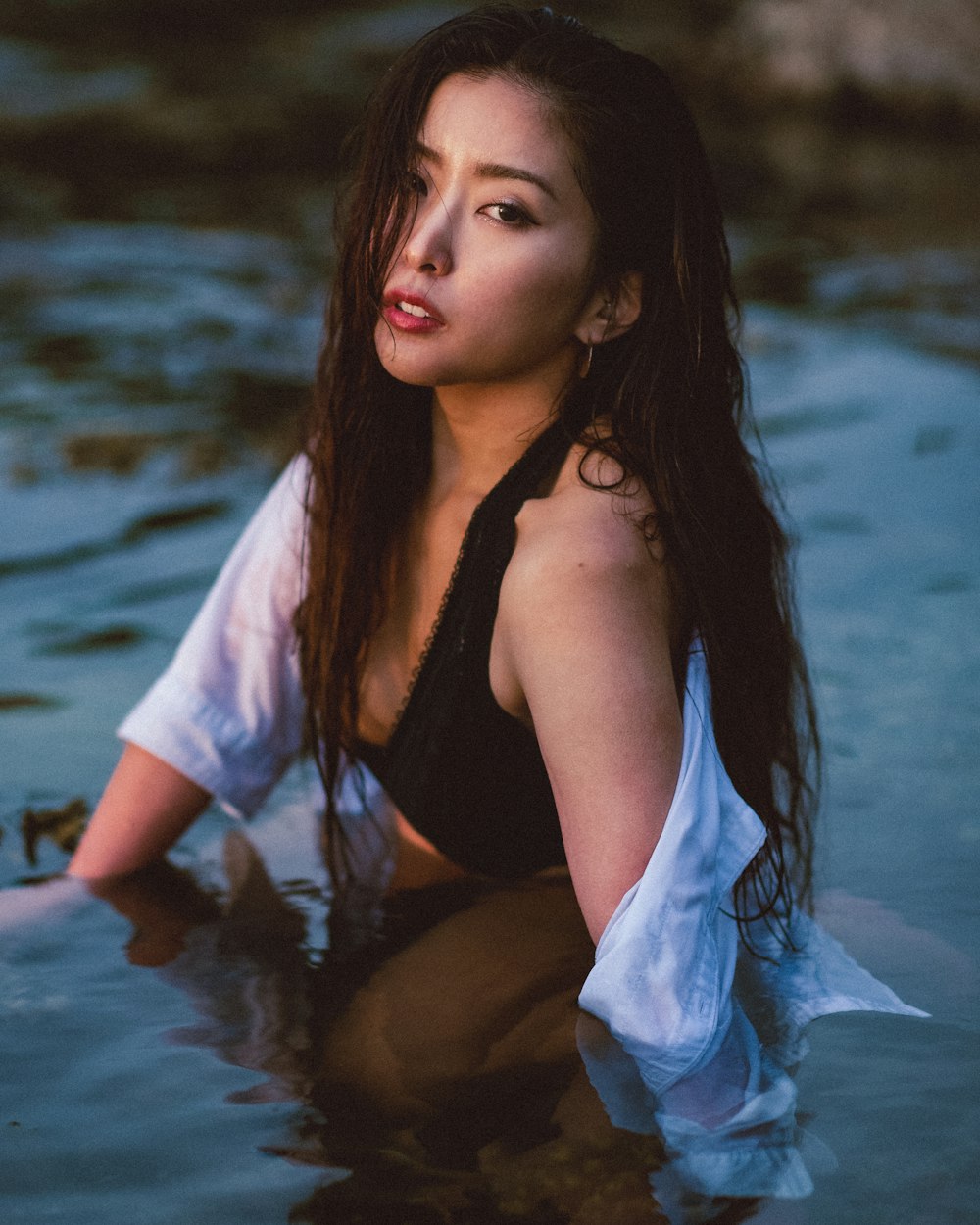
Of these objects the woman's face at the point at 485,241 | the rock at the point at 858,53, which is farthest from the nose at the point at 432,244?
the rock at the point at 858,53

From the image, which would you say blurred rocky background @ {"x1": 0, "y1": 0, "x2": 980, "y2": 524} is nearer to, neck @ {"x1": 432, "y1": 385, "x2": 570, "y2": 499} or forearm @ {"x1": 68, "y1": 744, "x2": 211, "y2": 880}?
neck @ {"x1": 432, "y1": 385, "x2": 570, "y2": 499}

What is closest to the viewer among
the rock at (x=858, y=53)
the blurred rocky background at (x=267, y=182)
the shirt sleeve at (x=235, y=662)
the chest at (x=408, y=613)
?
the chest at (x=408, y=613)

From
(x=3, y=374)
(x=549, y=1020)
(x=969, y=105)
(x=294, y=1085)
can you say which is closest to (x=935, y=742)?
(x=549, y=1020)

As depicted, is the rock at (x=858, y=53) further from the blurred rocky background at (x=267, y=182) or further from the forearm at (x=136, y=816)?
the forearm at (x=136, y=816)

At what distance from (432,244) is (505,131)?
0.18 m

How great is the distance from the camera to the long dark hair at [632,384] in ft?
7.27

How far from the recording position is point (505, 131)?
219cm

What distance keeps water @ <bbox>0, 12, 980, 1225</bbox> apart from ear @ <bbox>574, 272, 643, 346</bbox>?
3.14 feet

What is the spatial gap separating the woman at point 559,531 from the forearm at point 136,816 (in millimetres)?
273

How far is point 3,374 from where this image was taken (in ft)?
21.2

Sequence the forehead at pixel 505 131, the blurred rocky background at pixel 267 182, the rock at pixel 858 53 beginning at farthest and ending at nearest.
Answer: the rock at pixel 858 53
the blurred rocky background at pixel 267 182
the forehead at pixel 505 131

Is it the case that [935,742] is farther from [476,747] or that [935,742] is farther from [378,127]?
[378,127]

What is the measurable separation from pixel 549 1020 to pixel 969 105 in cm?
1286

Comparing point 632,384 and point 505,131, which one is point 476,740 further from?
point 505,131
